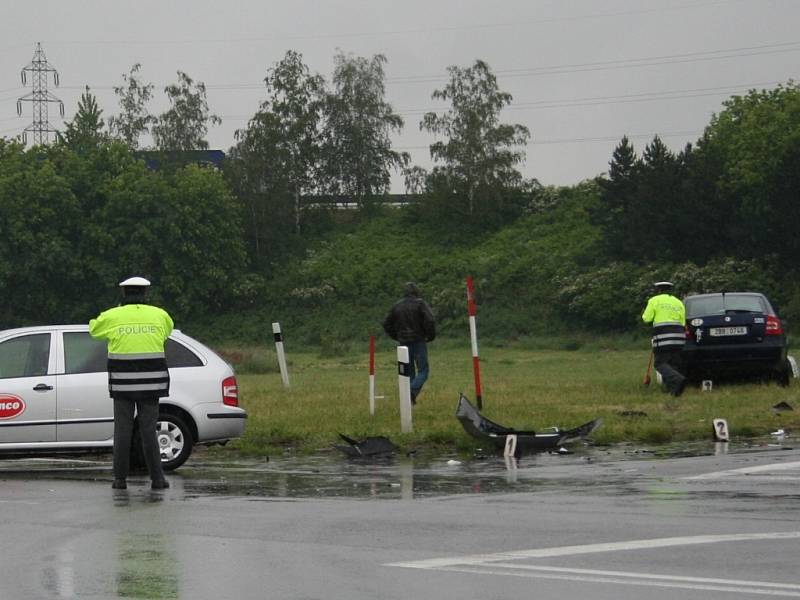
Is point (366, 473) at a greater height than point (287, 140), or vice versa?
point (287, 140)

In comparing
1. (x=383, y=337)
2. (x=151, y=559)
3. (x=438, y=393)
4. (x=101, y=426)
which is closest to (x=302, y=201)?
(x=383, y=337)

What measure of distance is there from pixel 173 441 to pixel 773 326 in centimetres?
1122

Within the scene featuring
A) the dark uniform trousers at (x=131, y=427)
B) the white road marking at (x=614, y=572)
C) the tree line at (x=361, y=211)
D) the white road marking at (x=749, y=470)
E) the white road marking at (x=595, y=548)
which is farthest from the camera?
the tree line at (x=361, y=211)

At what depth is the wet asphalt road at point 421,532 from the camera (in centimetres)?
796

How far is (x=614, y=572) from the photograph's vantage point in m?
8.17

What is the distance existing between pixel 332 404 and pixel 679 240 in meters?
49.7

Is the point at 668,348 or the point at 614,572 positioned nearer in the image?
the point at 614,572

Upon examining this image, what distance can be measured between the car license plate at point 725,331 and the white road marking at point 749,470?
964 centimetres

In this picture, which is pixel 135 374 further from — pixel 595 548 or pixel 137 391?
pixel 595 548

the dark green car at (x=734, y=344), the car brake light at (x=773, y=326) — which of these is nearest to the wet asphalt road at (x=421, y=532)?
the dark green car at (x=734, y=344)

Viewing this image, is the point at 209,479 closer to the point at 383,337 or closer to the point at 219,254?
the point at 383,337

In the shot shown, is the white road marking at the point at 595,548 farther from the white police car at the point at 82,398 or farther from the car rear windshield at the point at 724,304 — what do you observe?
the car rear windshield at the point at 724,304

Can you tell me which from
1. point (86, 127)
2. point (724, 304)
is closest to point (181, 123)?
point (86, 127)

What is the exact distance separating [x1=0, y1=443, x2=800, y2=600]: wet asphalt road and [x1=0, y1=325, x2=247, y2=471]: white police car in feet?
1.77
